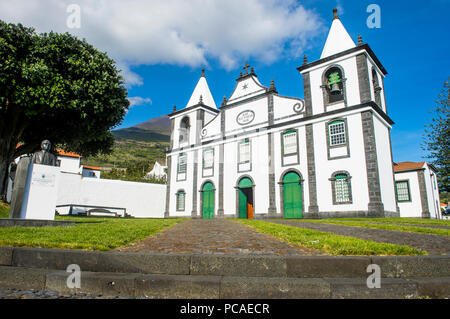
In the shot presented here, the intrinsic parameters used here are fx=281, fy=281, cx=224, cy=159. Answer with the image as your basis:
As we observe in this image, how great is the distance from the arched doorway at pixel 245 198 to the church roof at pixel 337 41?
11.1m

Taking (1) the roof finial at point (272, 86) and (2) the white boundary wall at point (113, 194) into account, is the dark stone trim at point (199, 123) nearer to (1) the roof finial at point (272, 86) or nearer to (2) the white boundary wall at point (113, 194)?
(1) the roof finial at point (272, 86)

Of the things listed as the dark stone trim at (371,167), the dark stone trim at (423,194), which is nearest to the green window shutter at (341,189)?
the dark stone trim at (371,167)

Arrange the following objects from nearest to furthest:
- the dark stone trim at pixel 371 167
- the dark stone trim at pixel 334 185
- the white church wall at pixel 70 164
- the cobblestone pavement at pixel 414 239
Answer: the cobblestone pavement at pixel 414 239 < the dark stone trim at pixel 371 167 < the dark stone trim at pixel 334 185 < the white church wall at pixel 70 164

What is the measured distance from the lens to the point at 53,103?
44.4 ft

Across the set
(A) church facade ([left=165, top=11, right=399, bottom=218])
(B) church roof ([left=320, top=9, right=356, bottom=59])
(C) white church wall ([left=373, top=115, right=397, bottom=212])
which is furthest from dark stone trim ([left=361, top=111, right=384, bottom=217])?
(B) church roof ([left=320, top=9, right=356, bottom=59])

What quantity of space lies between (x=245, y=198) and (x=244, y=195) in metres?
0.26

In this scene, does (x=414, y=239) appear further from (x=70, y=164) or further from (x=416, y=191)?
(x=70, y=164)

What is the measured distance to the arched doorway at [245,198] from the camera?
22766mm

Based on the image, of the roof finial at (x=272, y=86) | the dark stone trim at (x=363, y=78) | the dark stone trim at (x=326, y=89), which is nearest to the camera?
the dark stone trim at (x=363, y=78)

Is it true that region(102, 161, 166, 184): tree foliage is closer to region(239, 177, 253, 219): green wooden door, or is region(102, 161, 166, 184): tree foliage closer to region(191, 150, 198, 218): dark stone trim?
region(191, 150, 198, 218): dark stone trim
